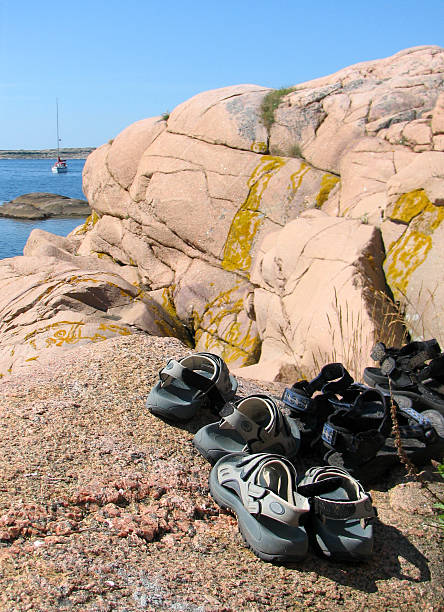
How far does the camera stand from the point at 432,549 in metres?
2.37

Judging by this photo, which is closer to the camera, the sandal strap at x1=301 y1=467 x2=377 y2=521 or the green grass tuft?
the sandal strap at x1=301 y1=467 x2=377 y2=521

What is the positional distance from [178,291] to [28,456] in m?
7.40

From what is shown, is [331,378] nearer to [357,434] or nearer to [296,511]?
[357,434]

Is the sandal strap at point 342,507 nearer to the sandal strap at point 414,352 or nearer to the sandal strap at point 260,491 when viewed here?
the sandal strap at point 260,491

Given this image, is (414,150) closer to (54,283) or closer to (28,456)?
(54,283)

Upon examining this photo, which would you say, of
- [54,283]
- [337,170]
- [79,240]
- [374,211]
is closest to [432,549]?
[374,211]

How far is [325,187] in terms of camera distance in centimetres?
890

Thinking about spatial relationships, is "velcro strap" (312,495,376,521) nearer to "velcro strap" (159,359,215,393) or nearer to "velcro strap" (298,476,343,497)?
"velcro strap" (298,476,343,497)

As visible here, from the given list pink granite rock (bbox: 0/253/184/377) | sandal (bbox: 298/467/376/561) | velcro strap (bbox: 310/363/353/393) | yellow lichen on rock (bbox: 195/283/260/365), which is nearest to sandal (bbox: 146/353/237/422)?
velcro strap (bbox: 310/363/353/393)

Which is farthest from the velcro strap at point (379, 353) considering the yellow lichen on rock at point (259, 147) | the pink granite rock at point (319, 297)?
the yellow lichen on rock at point (259, 147)

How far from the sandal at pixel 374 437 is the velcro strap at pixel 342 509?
1.51ft

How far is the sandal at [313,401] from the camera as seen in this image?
302 centimetres

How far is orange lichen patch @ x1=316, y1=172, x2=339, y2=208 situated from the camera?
8797 millimetres

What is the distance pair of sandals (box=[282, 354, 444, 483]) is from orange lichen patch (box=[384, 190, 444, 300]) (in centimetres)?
265
